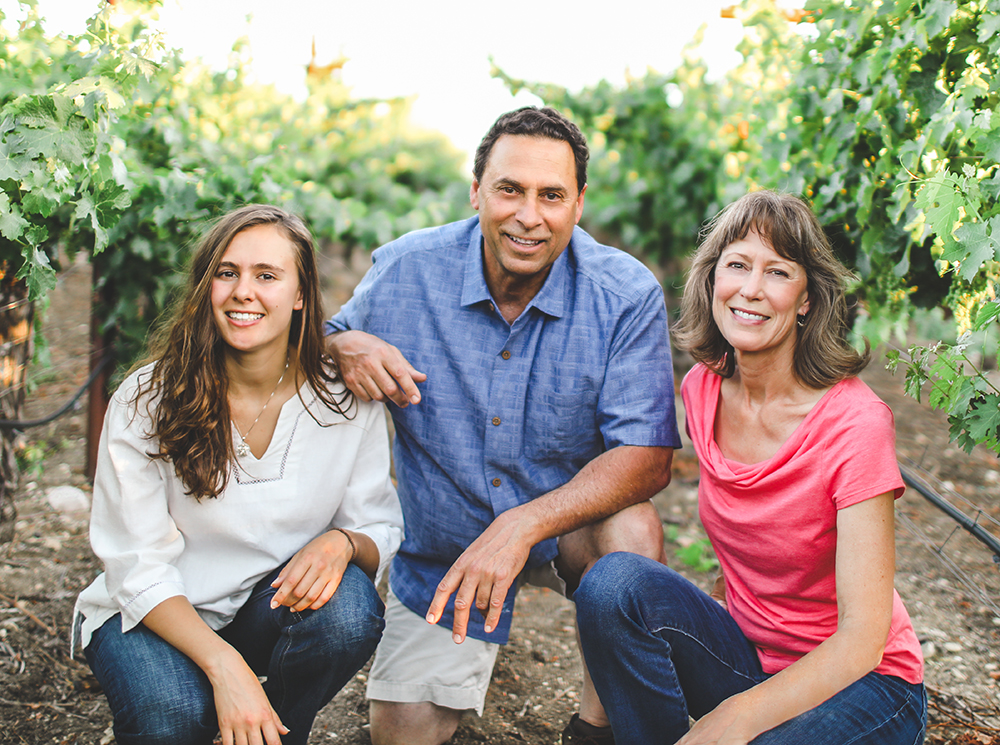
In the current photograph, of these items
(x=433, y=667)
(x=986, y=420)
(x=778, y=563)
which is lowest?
(x=433, y=667)

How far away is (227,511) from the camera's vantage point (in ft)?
6.30

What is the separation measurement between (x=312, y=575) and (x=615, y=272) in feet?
3.87

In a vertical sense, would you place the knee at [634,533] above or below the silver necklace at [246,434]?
below

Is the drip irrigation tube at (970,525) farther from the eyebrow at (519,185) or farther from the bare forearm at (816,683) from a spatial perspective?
the eyebrow at (519,185)

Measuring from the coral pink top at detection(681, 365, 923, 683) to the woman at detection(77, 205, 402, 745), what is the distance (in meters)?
0.87

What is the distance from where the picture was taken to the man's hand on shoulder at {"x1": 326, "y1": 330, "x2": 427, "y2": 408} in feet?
6.91

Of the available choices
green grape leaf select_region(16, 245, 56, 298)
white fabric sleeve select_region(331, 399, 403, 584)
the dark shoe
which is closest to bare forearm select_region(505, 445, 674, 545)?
white fabric sleeve select_region(331, 399, 403, 584)

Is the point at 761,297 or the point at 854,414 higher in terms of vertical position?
the point at 761,297

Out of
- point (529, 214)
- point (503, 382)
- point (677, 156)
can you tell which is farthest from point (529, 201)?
point (677, 156)

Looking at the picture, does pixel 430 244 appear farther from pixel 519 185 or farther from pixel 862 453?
pixel 862 453

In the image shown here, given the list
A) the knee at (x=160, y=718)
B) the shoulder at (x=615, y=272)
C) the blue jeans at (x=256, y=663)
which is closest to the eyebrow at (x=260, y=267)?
the blue jeans at (x=256, y=663)

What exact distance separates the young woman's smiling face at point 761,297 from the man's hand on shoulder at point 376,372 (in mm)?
815

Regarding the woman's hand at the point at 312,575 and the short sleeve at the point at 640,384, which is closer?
the woman's hand at the point at 312,575

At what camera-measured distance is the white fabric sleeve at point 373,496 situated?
208 cm
